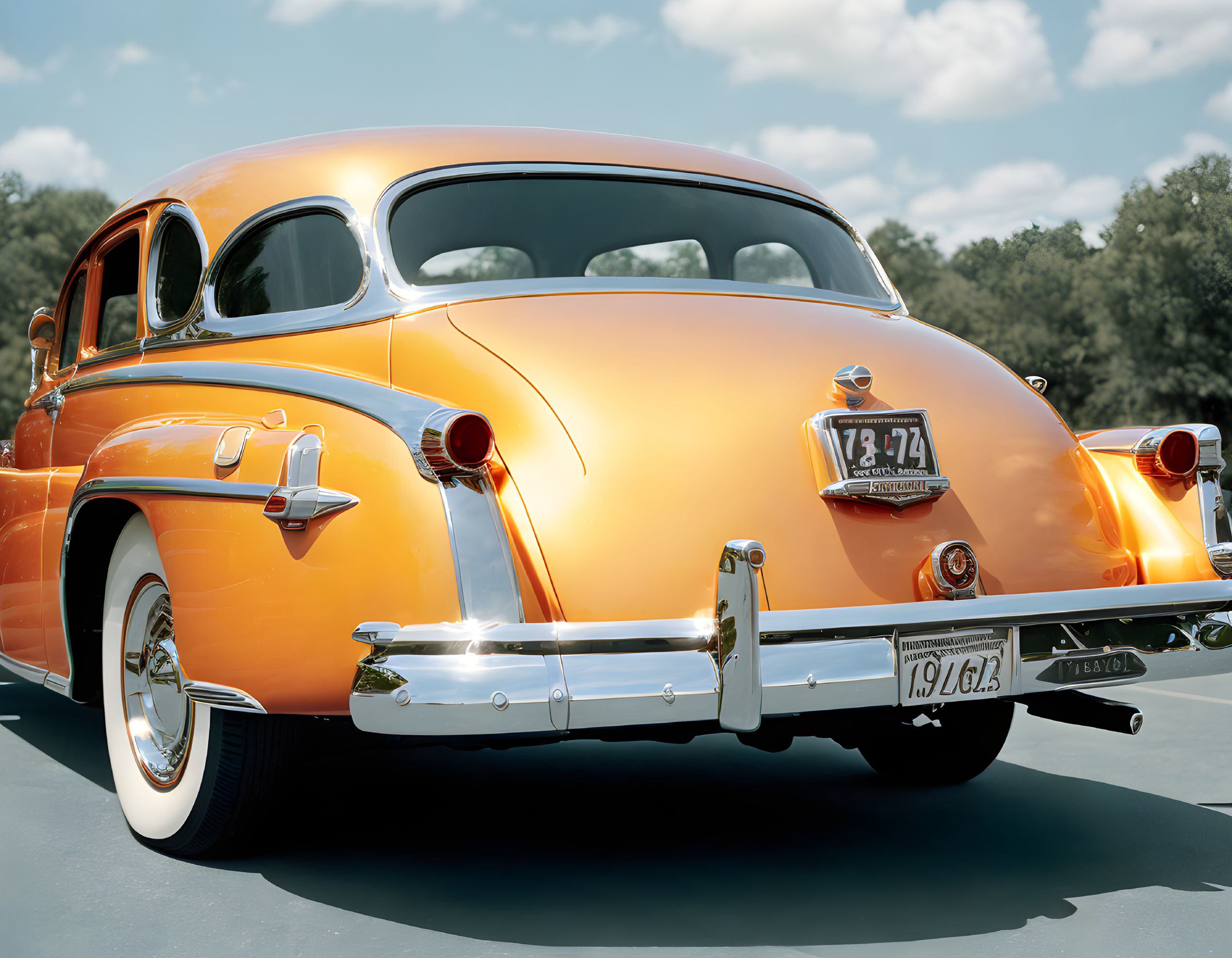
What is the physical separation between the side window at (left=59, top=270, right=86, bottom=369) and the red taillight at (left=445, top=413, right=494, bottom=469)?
9.65 ft

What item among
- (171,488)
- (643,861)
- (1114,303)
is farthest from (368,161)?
(1114,303)

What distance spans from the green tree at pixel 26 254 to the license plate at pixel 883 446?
3876 cm

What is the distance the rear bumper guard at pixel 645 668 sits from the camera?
8.64 ft

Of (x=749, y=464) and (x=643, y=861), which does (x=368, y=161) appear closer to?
(x=749, y=464)

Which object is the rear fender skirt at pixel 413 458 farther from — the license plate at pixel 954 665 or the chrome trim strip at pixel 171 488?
the license plate at pixel 954 665

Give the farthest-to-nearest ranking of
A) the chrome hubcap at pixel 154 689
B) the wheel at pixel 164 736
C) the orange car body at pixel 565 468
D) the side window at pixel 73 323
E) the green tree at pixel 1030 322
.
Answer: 1. the green tree at pixel 1030 322
2. the side window at pixel 73 323
3. the chrome hubcap at pixel 154 689
4. the wheel at pixel 164 736
5. the orange car body at pixel 565 468

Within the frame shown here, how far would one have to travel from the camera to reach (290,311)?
12.0 feet

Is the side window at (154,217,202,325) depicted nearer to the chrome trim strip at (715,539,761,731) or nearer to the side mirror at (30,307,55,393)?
the side mirror at (30,307,55,393)

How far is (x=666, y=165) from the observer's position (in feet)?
13.9

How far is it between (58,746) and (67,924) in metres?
2.20

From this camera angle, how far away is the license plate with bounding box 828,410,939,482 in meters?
3.14

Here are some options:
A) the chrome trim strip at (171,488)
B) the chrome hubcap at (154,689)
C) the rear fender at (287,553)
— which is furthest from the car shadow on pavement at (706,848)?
the chrome trim strip at (171,488)

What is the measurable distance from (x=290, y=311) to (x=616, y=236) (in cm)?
114

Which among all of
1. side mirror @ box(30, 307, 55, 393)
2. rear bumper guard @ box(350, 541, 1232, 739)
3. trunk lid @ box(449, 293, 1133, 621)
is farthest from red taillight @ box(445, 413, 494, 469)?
side mirror @ box(30, 307, 55, 393)
